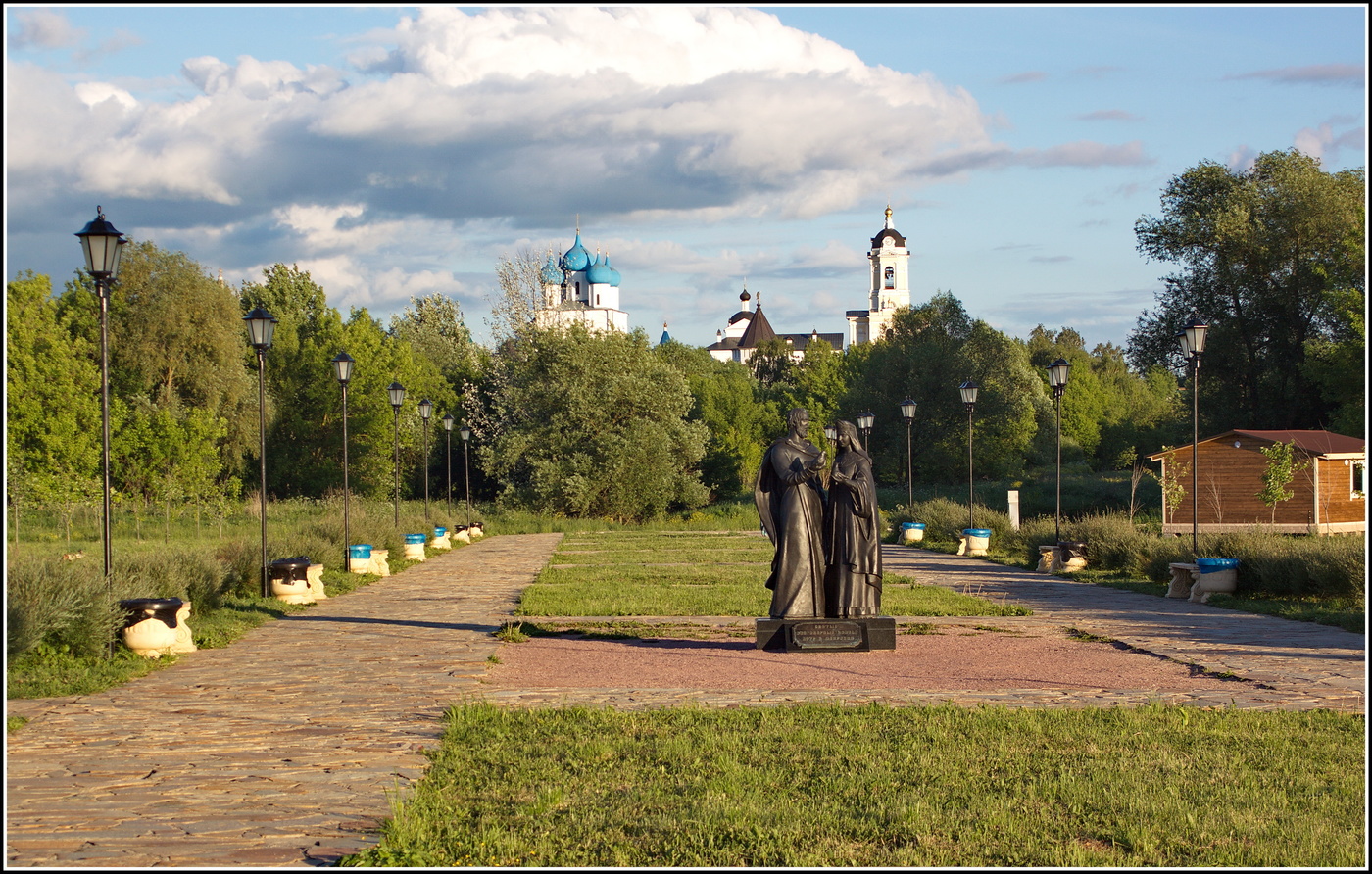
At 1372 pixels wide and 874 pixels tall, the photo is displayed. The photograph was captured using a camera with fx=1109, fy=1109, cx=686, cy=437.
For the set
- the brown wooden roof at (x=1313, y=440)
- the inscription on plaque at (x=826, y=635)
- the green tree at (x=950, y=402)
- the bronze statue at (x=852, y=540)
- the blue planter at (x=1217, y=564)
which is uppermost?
the green tree at (x=950, y=402)

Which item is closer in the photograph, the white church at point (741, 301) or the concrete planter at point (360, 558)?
the concrete planter at point (360, 558)

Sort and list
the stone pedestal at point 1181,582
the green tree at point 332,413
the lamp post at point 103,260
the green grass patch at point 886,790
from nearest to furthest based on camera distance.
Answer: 1. the green grass patch at point 886,790
2. the lamp post at point 103,260
3. the stone pedestal at point 1181,582
4. the green tree at point 332,413

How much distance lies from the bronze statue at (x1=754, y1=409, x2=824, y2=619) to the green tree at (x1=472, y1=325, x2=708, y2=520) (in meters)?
31.4

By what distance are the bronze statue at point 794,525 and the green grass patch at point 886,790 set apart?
9.73ft

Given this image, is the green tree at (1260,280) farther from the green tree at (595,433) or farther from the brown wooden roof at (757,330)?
the brown wooden roof at (757,330)

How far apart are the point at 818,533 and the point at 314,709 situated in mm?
5165

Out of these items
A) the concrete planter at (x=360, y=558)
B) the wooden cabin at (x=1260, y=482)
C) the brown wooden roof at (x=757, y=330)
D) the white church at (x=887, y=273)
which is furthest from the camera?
the brown wooden roof at (x=757, y=330)

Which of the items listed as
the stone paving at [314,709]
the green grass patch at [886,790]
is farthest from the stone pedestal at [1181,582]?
the green grass patch at [886,790]

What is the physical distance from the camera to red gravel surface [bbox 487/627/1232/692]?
9.45 m

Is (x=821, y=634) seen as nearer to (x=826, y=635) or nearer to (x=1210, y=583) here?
(x=826, y=635)

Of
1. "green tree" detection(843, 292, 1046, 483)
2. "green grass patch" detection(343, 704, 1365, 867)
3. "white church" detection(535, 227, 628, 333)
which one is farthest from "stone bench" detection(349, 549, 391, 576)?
"white church" detection(535, 227, 628, 333)

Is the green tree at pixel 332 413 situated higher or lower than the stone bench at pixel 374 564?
higher

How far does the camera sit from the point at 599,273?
306 feet

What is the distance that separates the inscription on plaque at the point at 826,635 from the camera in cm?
1107
